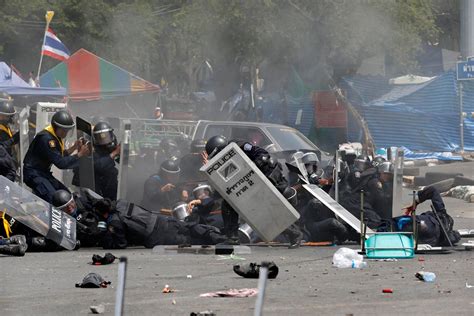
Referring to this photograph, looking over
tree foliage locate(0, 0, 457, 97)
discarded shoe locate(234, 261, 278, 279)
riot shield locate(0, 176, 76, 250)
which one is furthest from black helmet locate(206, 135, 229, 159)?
tree foliage locate(0, 0, 457, 97)

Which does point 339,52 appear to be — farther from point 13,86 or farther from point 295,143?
point 295,143

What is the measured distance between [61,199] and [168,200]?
2.40 m

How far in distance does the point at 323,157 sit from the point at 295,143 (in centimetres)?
84

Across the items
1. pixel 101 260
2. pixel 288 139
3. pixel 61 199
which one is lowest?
pixel 288 139

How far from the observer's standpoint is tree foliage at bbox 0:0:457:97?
115 ft

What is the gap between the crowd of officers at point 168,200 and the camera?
44.8ft

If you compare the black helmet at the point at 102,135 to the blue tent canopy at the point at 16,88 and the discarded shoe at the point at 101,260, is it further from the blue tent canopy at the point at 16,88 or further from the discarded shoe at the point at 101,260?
the blue tent canopy at the point at 16,88

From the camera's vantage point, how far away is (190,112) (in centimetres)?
4234

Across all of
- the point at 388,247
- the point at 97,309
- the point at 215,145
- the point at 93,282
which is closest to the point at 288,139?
the point at 215,145

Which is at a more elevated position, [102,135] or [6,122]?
[6,122]

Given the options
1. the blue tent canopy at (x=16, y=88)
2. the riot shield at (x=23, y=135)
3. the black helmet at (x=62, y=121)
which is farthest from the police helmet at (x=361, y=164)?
the blue tent canopy at (x=16, y=88)

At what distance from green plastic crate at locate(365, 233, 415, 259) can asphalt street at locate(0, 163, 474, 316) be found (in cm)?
15

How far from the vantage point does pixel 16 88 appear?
24.4 meters

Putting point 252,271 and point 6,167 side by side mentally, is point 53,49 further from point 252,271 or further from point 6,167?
point 252,271
